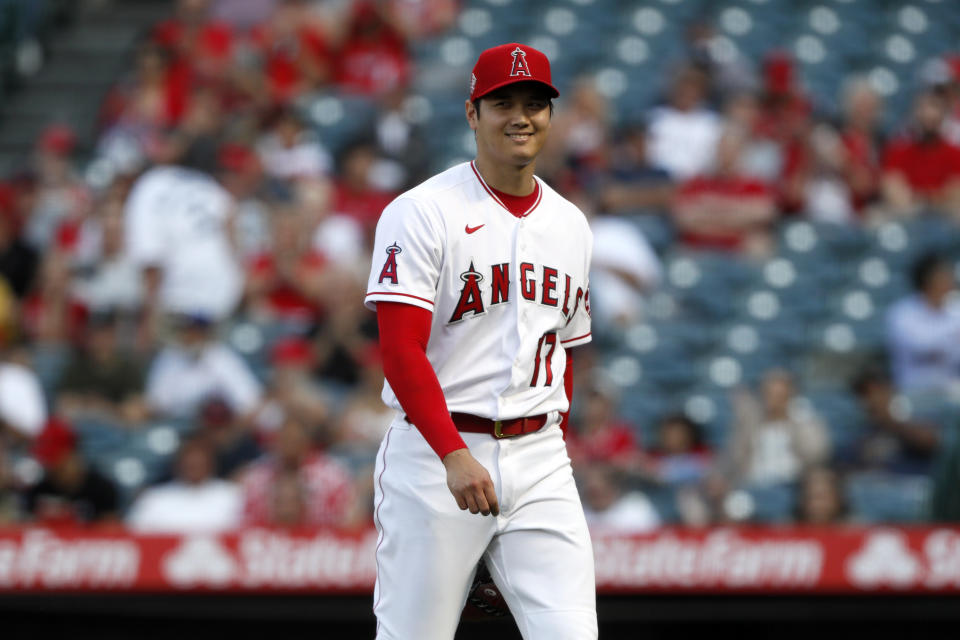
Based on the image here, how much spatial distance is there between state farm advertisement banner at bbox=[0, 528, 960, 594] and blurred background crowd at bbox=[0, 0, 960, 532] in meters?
0.32

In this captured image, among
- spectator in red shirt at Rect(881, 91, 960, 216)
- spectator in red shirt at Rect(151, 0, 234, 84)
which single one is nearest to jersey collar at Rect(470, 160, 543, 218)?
spectator in red shirt at Rect(881, 91, 960, 216)

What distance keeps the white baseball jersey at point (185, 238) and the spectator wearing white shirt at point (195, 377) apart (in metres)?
0.35

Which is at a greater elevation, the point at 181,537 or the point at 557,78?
the point at 557,78

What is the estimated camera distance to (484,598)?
329cm

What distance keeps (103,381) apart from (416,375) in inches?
187

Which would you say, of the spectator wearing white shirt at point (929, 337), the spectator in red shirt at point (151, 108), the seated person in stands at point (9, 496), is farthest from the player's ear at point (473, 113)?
the spectator in red shirt at point (151, 108)

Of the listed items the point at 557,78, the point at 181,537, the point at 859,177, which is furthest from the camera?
the point at 557,78

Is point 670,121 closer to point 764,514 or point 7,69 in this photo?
point 764,514

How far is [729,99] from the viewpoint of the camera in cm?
912

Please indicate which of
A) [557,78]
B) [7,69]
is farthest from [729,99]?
[7,69]

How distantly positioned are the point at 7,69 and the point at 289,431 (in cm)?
646

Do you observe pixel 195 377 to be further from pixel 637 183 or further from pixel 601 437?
pixel 637 183

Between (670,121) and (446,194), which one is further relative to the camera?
(670,121)

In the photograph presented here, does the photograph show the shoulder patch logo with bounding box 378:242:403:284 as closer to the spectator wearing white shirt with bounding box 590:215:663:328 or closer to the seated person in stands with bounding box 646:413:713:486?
the seated person in stands with bounding box 646:413:713:486
